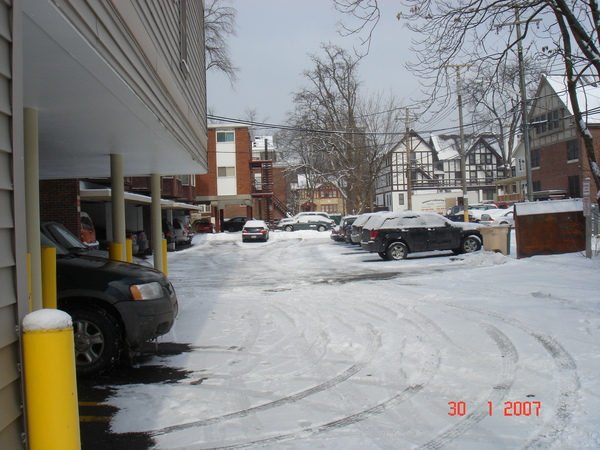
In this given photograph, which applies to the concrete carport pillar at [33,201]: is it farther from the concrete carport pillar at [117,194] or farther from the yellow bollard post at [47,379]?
the concrete carport pillar at [117,194]

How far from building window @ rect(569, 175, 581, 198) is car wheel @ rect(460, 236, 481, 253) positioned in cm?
2567

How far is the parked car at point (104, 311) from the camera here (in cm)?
537

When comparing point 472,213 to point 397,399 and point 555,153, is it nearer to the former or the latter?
point 555,153

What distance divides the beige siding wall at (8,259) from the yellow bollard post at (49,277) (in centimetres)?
206

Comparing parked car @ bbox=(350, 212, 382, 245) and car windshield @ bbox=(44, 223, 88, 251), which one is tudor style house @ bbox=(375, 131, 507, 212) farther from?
car windshield @ bbox=(44, 223, 88, 251)

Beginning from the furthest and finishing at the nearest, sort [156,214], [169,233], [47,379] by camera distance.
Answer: [169,233] < [156,214] < [47,379]

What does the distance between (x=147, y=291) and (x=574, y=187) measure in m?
41.6

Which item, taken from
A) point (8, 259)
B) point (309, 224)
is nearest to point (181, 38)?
point (8, 259)

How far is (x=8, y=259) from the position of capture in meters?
2.29

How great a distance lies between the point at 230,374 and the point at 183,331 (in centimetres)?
238

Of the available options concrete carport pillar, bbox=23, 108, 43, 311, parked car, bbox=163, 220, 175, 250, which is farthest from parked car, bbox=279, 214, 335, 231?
concrete carport pillar, bbox=23, 108, 43, 311

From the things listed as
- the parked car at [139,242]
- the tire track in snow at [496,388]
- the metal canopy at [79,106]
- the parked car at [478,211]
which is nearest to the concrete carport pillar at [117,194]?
the metal canopy at [79,106]

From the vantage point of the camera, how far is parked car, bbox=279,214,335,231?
44.2m

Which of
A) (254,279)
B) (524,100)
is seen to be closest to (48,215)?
(254,279)
